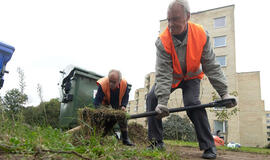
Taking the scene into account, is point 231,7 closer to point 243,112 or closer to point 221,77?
point 243,112

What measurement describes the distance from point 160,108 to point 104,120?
2.44 ft

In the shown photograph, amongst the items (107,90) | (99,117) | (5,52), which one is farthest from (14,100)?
(5,52)

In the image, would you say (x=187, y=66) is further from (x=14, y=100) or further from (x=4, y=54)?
(x=4, y=54)

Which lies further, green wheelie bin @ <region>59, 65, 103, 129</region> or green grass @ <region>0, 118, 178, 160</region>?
green wheelie bin @ <region>59, 65, 103, 129</region>

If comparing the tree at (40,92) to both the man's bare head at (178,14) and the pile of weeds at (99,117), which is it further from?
the man's bare head at (178,14)

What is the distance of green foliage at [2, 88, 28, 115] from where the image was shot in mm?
2834

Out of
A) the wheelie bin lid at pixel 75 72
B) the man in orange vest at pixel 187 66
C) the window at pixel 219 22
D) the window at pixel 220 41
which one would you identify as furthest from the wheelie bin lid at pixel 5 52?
the window at pixel 219 22

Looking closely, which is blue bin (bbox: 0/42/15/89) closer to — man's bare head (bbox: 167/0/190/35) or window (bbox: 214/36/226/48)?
man's bare head (bbox: 167/0/190/35)

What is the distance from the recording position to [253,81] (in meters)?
31.8

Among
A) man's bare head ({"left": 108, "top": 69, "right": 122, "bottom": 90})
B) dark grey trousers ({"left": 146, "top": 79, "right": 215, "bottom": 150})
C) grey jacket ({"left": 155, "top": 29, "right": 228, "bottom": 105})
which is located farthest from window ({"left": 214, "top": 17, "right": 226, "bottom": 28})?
dark grey trousers ({"left": 146, "top": 79, "right": 215, "bottom": 150})

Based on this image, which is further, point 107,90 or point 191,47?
point 107,90

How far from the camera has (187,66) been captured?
2.96m

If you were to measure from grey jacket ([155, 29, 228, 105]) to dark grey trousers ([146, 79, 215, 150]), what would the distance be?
0.25 meters

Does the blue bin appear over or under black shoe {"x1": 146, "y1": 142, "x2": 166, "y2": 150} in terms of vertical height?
over
